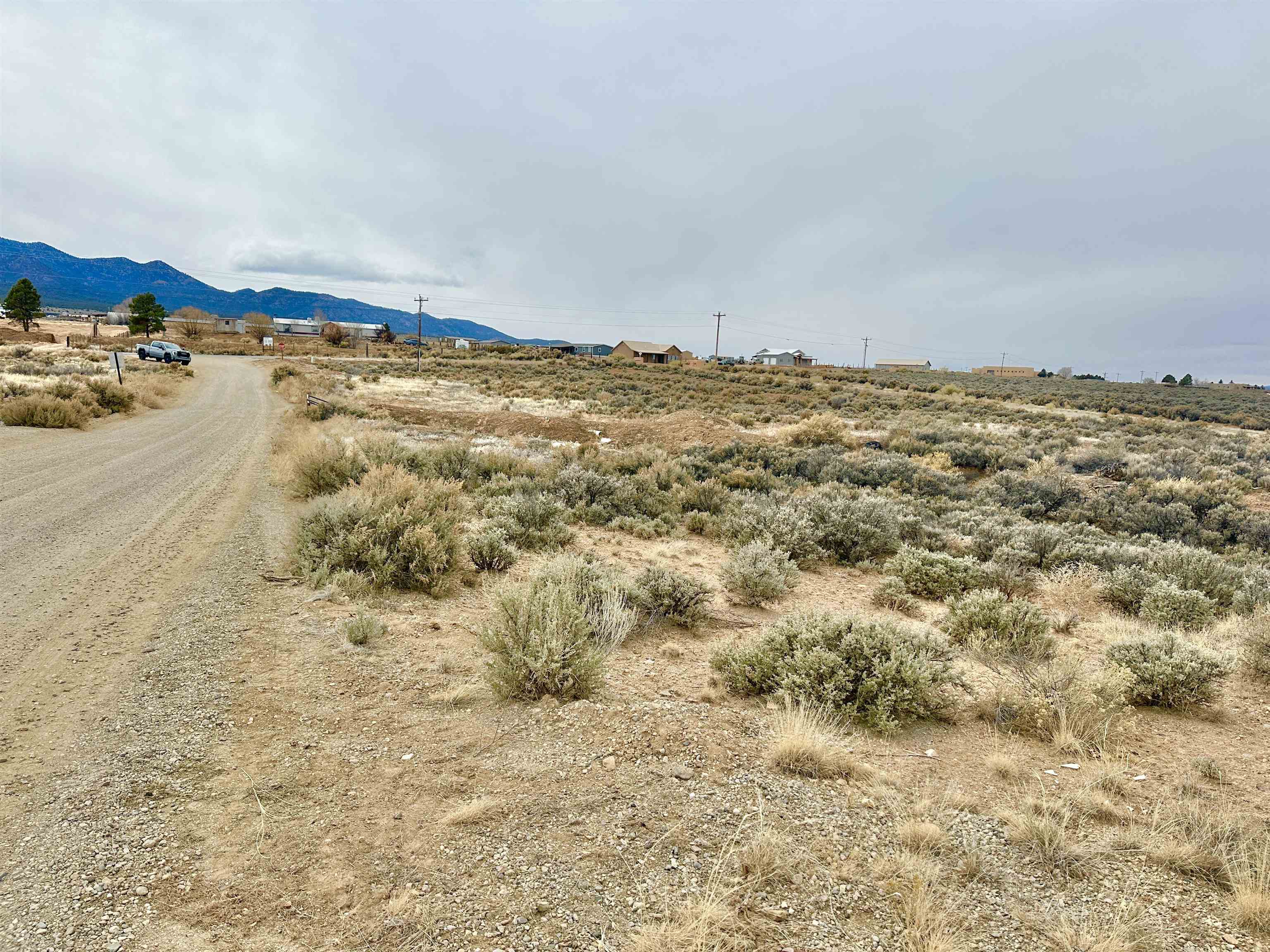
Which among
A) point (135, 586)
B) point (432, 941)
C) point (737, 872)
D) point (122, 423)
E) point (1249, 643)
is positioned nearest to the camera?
point (432, 941)

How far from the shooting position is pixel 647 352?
10362 cm

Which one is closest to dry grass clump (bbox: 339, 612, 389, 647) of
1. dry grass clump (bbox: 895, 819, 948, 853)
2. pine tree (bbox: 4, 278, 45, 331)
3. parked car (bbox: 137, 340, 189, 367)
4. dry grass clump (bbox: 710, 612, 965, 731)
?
dry grass clump (bbox: 710, 612, 965, 731)

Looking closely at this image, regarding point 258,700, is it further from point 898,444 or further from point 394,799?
point 898,444

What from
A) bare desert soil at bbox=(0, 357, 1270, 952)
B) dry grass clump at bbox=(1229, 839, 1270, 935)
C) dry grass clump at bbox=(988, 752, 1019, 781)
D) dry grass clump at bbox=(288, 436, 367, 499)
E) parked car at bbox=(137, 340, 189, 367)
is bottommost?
dry grass clump at bbox=(988, 752, 1019, 781)

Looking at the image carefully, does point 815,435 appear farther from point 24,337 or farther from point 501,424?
point 24,337

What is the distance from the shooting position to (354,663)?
5.09m

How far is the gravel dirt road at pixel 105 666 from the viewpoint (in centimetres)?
273

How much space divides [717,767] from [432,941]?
1.81 metres

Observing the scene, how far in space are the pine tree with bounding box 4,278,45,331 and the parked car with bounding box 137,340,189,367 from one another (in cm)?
4346

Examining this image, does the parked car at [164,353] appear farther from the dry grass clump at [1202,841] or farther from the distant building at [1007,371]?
the distant building at [1007,371]

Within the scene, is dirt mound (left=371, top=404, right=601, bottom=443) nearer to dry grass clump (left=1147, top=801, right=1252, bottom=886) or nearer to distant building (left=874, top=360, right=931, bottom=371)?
dry grass clump (left=1147, top=801, right=1252, bottom=886)

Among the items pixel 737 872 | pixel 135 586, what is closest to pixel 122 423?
pixel 135 586

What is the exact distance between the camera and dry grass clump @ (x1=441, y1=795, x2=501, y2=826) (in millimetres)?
3211

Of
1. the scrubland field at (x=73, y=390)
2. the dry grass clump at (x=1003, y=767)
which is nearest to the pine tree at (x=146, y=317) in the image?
the scrubland field at (x=73, y=390)
